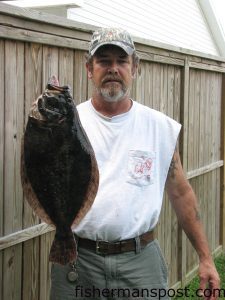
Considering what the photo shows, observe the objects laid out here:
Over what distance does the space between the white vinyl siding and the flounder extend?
7.24 meters

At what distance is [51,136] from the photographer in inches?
90.0

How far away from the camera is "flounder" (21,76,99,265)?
2.24 m

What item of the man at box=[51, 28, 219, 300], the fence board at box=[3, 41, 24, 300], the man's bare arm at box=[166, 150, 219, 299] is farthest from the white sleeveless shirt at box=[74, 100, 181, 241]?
the fence board at box=[3, 41, 24, 300]

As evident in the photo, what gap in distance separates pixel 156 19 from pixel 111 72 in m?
11.4

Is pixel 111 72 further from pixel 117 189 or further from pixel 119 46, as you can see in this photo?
pixel 117 189

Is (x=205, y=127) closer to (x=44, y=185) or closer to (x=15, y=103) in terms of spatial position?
(x=15, y=103)

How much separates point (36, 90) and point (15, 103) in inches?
10.1

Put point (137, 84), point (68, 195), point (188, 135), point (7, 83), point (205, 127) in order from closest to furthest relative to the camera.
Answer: point (68, 195) → point (7, 83) → point (137, 84) → point (188, 135) → point (205, 127)

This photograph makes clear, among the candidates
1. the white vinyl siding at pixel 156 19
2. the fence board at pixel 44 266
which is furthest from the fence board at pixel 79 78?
the white vinyl siding at pixel 156 19

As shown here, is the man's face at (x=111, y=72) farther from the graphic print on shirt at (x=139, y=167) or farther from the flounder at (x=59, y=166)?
the flounder at (x=59, y=166)

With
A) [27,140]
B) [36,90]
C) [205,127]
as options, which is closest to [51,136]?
[27,140]

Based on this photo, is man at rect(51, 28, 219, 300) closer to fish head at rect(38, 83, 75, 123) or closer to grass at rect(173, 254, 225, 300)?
fish head at rect(38, 83, 75, 123)

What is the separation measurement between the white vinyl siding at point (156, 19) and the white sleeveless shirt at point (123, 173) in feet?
21.9

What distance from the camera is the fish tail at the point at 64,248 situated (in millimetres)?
2471
